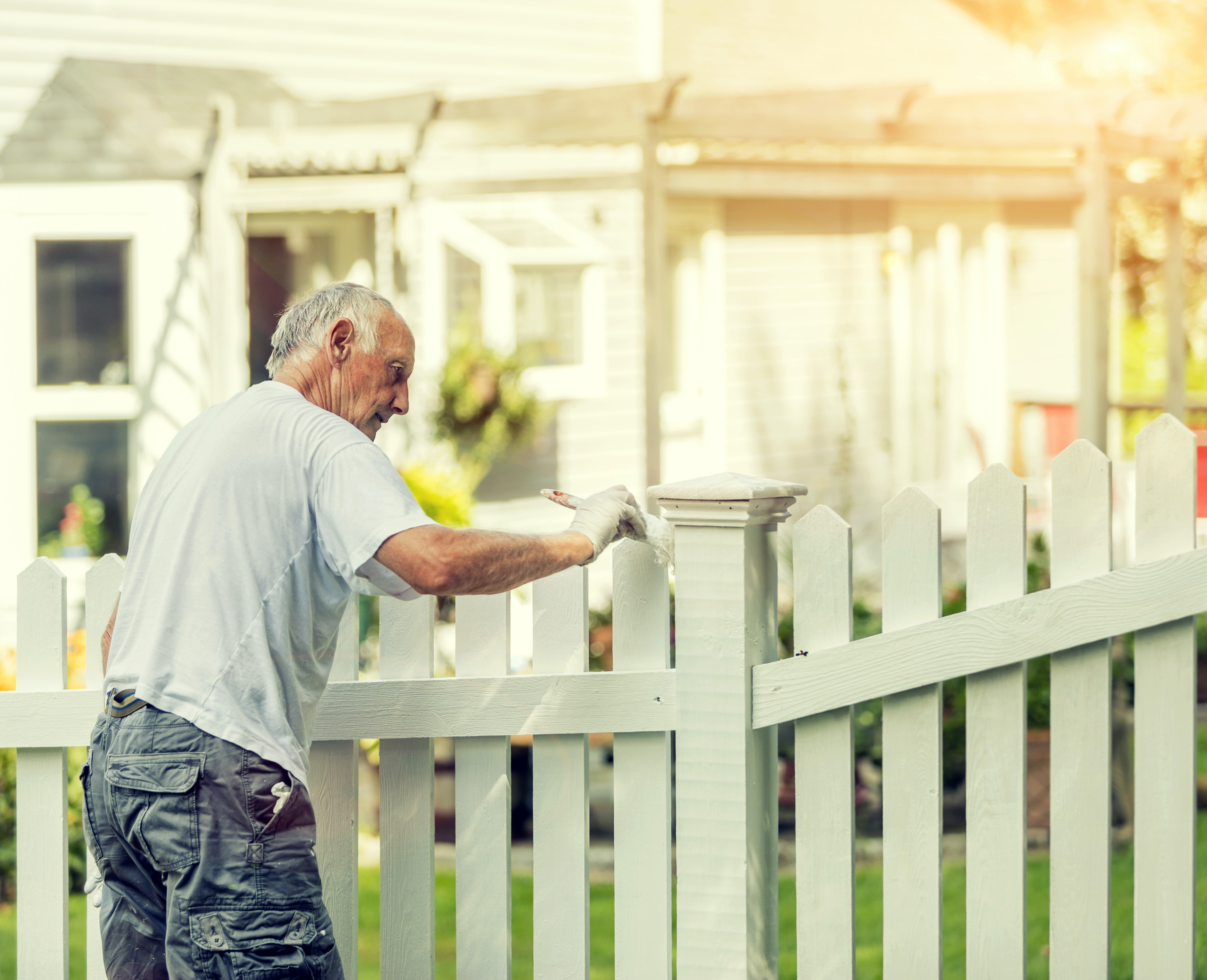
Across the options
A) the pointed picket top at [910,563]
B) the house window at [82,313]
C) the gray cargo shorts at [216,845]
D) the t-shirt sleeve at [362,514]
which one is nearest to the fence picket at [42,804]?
the gray cargo shorts at [216,845]

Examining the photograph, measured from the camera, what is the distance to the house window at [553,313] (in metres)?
8.52

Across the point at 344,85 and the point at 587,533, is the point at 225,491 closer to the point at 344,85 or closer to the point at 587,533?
the point at 587,533

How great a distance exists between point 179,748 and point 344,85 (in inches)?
274

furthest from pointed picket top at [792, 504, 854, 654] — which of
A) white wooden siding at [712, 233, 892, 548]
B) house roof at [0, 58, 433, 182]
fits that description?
white wooden siding at [712, 233, 892, 548]

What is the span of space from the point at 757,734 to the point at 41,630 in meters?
1.33

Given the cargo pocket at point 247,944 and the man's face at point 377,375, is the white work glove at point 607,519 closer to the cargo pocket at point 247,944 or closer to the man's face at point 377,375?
the man's face at point 377,375

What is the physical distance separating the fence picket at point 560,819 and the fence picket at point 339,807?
334 millimetres

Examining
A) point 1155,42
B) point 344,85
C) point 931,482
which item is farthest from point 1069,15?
point 344,85

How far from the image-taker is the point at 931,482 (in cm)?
1127

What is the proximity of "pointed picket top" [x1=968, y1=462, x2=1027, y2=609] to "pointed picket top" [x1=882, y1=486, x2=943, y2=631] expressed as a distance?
0.07m

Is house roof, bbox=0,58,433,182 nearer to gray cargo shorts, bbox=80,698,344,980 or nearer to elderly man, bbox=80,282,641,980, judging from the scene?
elderly man, bbox=80,282,641,980

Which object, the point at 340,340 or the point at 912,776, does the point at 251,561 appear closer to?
the point at 340,340

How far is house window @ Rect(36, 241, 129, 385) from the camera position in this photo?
702 centimetres

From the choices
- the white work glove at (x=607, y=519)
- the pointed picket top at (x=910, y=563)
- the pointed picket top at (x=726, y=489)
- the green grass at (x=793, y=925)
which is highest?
the pointed picket top at (x=726, y=489)
